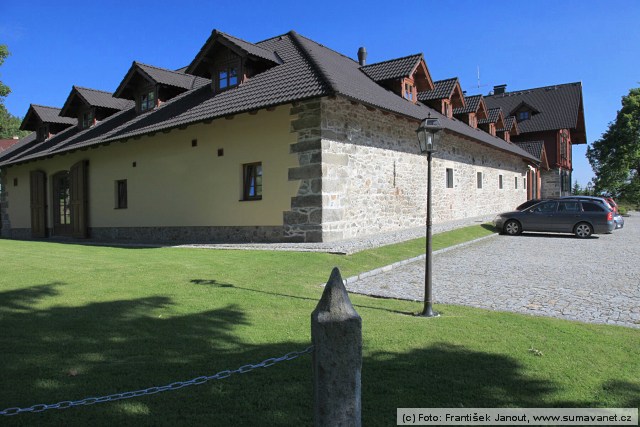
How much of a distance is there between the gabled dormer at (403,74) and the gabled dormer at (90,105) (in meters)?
11.9

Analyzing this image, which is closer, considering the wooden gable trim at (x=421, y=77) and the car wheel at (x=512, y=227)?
the car wheel at (x=512, y=227)

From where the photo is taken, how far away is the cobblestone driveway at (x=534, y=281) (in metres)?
6.20

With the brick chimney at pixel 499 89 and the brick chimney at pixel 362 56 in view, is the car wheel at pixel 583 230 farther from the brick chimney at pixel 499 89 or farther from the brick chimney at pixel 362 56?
the brick chimney at pixel 499 89

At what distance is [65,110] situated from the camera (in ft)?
70.5

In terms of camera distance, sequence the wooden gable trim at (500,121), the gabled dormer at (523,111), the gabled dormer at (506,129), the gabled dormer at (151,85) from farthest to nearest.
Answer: the gabled dormer at (523,111)
the gabled dormer at (506,129)
the wooden gable trim at (500,121)
the gabled dormer at (151,85)

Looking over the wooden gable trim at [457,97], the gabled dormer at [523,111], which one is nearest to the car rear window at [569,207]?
the wooden gable trim at [457,97]

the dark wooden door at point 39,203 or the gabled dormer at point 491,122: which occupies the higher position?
the gabled dormer at point 491,122

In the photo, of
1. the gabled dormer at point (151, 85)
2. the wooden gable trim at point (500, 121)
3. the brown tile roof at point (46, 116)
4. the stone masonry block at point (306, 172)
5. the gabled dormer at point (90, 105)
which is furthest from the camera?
the wooden gable trim at point (500, 121)

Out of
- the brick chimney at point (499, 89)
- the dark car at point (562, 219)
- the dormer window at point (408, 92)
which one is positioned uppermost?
the brick chimney at point (499, 89)

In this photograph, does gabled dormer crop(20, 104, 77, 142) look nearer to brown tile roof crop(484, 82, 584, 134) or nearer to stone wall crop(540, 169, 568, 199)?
brown tile roof crop(484, 82, 584, 134)

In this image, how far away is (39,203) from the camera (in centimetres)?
2080

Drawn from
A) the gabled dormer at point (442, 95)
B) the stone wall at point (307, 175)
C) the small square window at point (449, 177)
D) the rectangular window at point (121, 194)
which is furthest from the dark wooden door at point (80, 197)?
the small square window at point (449, 177)

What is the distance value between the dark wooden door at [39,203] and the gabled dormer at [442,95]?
718 inches

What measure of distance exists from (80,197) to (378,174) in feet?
42.6
